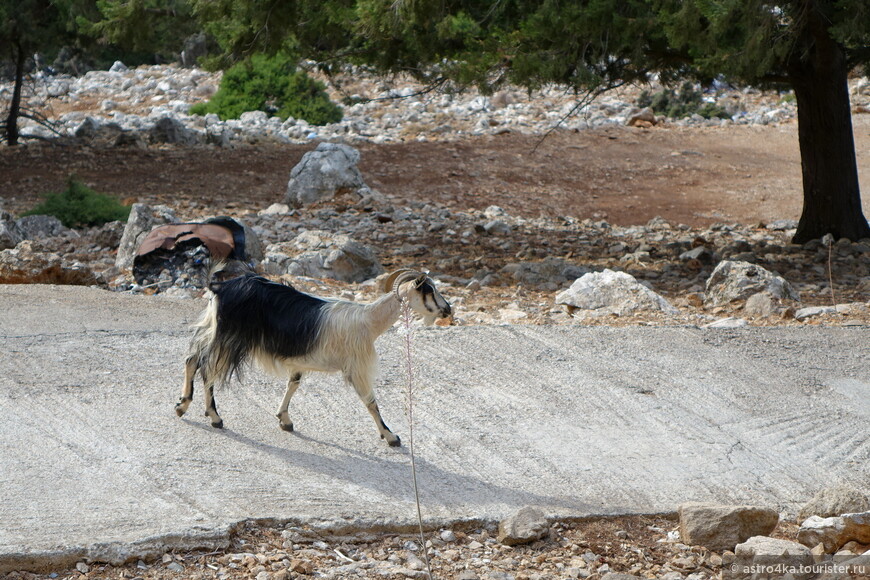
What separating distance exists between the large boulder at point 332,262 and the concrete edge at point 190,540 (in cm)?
586

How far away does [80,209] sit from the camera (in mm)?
14180

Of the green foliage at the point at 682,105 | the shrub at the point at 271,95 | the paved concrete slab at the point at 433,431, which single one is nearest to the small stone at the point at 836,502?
the paved concrete slab at the point at 433,431

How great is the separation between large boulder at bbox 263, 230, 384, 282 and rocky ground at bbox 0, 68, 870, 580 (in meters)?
0.40

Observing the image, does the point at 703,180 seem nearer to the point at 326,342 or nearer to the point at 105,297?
the point at 105,297

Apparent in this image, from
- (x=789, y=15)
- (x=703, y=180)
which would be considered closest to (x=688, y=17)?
(x=789, y=15)

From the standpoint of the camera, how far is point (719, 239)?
14.5m

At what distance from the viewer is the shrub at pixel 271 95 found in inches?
992

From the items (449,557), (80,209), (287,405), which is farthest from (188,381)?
(80,209)

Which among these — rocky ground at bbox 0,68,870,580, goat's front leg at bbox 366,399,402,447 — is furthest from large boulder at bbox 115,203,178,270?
goat's front leg at bbox 366,399,402,447

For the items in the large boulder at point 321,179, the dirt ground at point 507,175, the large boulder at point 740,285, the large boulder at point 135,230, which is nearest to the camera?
the large boulder at point 740,285

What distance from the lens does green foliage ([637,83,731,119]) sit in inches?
1047

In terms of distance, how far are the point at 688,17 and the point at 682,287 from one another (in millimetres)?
3211

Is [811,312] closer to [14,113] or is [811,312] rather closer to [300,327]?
[300,327]

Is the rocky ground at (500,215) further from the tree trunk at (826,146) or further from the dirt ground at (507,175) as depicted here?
the tree trunk at (826,146)
